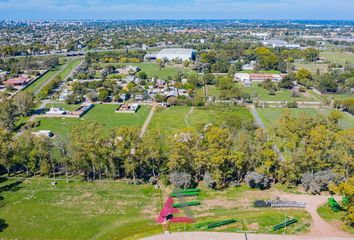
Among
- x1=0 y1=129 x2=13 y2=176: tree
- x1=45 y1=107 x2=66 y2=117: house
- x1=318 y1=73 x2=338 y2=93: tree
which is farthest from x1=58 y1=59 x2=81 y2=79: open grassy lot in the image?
x1=318 y1=73 x2=338 y2=93: tree

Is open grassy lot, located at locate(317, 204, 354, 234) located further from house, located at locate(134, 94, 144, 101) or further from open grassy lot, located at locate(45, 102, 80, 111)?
open grassy lot, located at locate(45, 102, 80, 111)

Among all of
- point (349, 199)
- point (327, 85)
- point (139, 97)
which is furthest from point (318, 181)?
point (327, 85)

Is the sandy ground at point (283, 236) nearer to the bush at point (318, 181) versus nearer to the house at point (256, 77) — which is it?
the bush at point (318, 181)

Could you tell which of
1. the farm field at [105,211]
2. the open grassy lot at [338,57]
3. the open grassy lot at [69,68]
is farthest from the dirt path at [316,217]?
the open grassy lot at [338,57]

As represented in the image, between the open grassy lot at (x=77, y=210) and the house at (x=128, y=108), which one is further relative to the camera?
the house at (x=128, y=108)

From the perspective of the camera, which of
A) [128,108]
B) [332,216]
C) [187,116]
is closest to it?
[332,216]

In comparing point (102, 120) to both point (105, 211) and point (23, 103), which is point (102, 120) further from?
point (105, 211)
